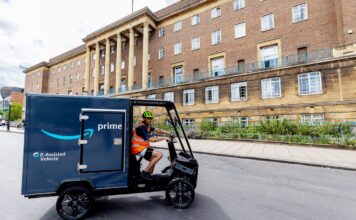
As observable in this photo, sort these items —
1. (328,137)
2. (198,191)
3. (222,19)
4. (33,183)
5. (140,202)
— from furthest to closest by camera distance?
1. (222,19)
2. (328,137)
3. (198,191)
4. (140,202)
5. (33,183)

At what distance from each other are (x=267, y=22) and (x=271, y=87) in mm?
10224

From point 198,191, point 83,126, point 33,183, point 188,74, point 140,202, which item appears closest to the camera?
point 33,183

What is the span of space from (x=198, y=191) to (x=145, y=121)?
2433 millimetres

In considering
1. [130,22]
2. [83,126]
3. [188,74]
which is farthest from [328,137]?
[130,22]

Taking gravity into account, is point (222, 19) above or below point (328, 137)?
above

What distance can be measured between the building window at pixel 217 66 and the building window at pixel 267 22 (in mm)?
6851

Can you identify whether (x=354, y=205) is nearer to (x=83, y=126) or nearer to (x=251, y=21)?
(x=83, y=126)

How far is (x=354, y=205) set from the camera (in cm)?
426

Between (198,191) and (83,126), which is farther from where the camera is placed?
(198,191)

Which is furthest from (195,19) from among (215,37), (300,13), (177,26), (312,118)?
(312,118)

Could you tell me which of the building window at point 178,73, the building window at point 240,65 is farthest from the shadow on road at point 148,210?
the building window at point 178,73

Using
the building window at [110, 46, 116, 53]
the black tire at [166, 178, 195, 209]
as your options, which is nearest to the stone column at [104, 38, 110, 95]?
the building window at [110, 46, 116, 53]

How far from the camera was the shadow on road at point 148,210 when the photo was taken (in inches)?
140

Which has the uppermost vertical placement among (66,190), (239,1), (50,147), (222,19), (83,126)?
(239,1)
